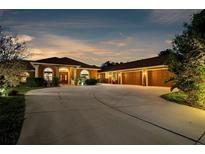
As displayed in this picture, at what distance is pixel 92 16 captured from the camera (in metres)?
13.1

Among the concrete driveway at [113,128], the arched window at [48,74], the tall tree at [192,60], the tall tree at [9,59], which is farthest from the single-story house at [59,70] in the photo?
the concrete driveway at [113,128]

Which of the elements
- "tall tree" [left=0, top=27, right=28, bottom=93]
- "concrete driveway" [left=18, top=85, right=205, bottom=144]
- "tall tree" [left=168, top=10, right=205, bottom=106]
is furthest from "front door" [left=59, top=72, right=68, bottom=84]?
"concrete driveway" [left=18, top=85, right=205, bottom=144]

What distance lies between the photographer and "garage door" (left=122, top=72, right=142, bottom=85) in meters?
27.8

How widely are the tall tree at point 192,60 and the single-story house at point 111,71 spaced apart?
1094cm

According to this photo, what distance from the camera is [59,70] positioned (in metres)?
31.5

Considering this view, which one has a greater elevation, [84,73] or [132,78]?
[84,73]

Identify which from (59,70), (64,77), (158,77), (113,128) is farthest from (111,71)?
(113,128)

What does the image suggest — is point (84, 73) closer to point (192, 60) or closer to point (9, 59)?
point (9, 59)

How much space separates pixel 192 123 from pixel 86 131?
313cm

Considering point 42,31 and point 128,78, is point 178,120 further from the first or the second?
point 128,78

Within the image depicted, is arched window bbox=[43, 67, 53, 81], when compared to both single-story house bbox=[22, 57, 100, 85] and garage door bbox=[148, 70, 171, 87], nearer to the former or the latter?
single-story house bbox=[22, 57, 100, 85]

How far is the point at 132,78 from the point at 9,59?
65.0 feet
